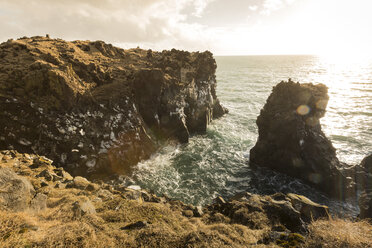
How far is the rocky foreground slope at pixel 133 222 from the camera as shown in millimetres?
7219

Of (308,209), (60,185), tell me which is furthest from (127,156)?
(308,209)

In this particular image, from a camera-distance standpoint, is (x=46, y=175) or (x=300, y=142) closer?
(x=46, y=175)

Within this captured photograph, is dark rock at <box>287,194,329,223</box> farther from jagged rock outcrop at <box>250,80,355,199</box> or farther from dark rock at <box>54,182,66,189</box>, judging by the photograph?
dark rock at <box>54,182,66,189</box>

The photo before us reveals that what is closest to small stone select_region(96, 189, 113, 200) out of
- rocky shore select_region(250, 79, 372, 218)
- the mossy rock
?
the mossy rock

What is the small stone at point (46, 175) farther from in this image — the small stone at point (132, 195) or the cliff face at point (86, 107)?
the cliff face at point (86, 107)

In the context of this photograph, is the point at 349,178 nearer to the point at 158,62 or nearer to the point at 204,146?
the point at 204,146

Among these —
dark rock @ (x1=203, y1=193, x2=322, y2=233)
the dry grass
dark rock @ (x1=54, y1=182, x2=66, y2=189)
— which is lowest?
dark rock @ (x1=203, y1=193, x2=322, y2=233)

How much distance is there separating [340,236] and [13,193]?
1518 cm

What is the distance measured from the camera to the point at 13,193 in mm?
8602

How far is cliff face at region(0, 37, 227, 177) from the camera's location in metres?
20.0

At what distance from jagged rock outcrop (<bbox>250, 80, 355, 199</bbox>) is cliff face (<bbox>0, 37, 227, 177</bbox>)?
572 inches

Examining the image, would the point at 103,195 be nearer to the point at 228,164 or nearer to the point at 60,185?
the point at 60,185

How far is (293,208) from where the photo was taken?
511 inches

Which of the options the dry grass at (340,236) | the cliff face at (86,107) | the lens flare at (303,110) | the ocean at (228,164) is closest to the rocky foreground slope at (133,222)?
the dry grass at (340,236)
